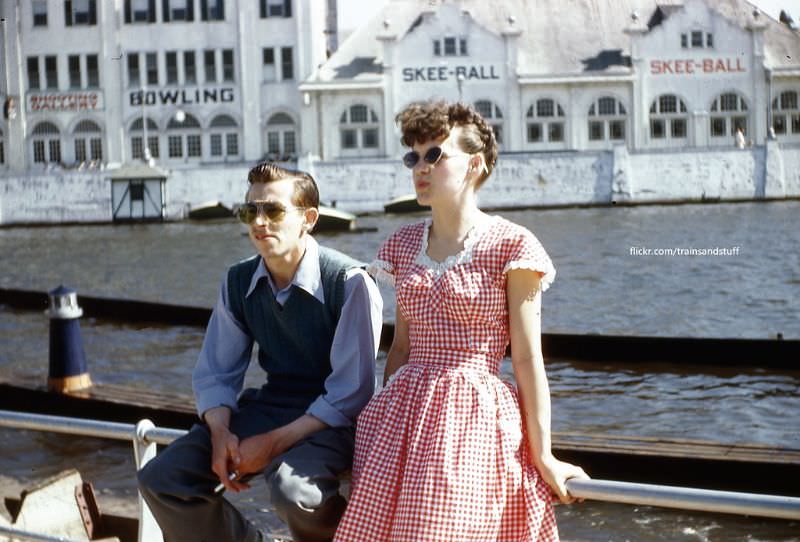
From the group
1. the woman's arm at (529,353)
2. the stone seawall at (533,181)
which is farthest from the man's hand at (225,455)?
the stone seawall at (533,181)

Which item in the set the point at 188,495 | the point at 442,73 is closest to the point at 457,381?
the point at 188,495

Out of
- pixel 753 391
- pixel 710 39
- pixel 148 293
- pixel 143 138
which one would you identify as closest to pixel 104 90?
pixel 143 138

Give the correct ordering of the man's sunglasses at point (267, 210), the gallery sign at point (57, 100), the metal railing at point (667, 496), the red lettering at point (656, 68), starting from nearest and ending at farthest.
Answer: the metal railing at point (667, 496) → the man's sunglasses at point (267, 210) → the red lettering at point (656, 68) → the gallery sign at point (57, 100)

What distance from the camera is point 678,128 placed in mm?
48781

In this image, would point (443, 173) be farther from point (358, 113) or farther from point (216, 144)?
point (216, 144)

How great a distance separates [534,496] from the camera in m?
2.93

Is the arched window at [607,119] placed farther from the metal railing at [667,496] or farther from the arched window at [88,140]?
the metal railing at [667,496]

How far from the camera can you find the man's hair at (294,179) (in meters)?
3.45

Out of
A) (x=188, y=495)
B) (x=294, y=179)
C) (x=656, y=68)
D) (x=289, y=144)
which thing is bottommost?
(x=188, y=495)

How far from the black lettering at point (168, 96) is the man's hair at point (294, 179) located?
1857 inches

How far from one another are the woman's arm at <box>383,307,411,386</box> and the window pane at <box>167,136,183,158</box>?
155 feet

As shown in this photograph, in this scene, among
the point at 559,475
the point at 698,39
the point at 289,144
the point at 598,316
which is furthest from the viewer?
the point at 289,144

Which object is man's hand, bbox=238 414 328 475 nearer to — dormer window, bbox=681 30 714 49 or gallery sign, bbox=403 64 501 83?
gallery sign, bbox=403 64 501 83

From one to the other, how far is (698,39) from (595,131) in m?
5.35
